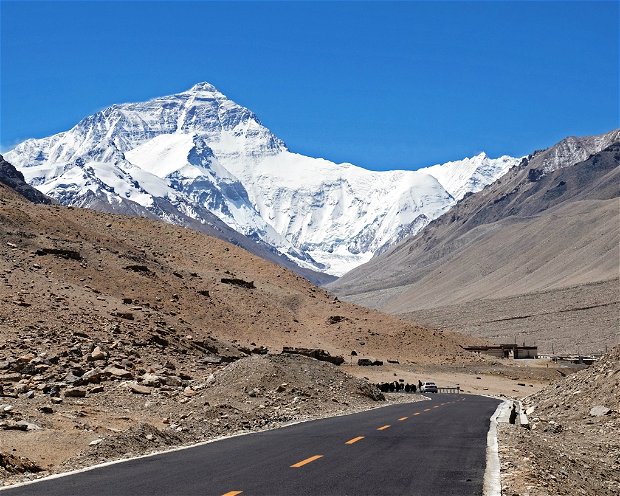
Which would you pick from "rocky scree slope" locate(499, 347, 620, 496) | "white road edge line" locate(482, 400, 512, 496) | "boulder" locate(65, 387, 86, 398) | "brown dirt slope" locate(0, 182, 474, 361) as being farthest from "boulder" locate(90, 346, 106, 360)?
"white road edge line" locate(482, 400, 512, 496)

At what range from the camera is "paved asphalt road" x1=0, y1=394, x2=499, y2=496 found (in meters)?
14.2

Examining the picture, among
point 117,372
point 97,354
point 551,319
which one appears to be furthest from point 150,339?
point 551,319

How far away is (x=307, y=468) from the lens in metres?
16.3

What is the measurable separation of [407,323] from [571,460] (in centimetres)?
6635

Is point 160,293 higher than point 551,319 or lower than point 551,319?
lower

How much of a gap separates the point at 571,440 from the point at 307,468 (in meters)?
9.65

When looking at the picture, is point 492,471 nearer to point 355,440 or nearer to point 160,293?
point 355,440

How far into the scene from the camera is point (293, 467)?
54.1ft

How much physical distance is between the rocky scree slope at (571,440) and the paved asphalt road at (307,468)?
2.59ft

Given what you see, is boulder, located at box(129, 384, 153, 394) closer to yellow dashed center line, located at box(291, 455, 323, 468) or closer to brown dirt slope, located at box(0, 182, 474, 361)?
brown dirt slope, located at box(0, 182, 474, 361)

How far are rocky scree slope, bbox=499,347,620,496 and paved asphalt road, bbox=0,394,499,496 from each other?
788mm

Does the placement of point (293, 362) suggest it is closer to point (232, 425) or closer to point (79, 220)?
point (232, 425)

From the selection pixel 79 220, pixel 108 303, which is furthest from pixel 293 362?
pixel 79 220

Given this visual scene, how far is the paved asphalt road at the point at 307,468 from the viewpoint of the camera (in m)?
14.2
